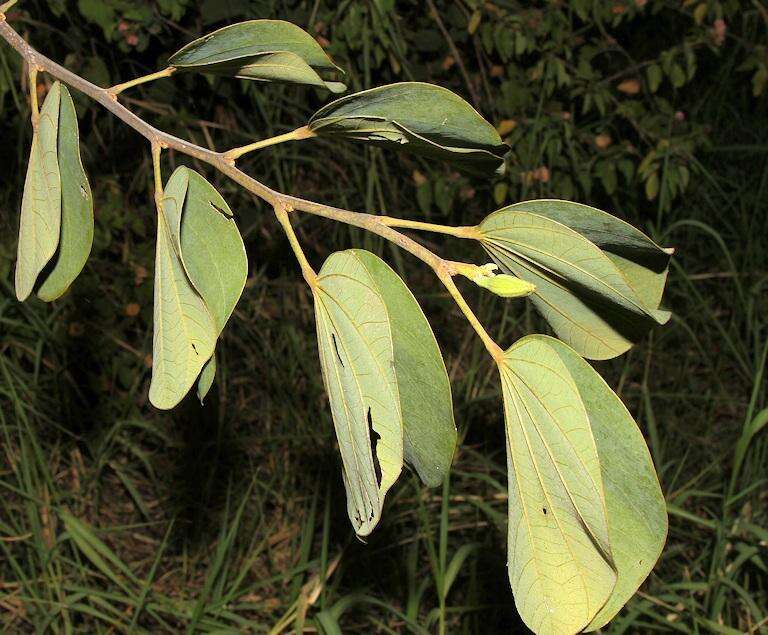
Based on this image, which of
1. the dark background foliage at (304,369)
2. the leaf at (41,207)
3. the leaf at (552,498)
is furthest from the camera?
the dark background foliage at (304,369)

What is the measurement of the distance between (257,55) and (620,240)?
23cm

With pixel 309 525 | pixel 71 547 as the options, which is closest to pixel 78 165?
pixel 309 525

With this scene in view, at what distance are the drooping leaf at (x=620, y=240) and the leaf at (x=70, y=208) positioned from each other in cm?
27

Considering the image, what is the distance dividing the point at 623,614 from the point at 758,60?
114 centimetres

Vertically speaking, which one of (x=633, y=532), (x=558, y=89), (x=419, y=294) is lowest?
(x=419, y=294)

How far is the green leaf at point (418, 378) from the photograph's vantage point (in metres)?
0.45

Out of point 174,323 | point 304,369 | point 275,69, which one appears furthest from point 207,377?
point 304,369

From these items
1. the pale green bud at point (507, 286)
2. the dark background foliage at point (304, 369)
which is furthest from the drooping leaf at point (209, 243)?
the dark background foliage at point (304, 369)

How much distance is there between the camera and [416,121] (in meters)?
0.50

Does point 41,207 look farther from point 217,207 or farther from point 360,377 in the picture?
point 360,377

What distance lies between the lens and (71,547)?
59.1 inches

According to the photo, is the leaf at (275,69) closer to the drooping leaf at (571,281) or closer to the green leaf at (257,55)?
the green leaf at (257,55)

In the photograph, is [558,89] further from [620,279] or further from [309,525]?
[620,279]

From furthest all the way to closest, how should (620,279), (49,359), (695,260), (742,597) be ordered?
(695,260) < (49,359) < (742,597) < (620,279)
